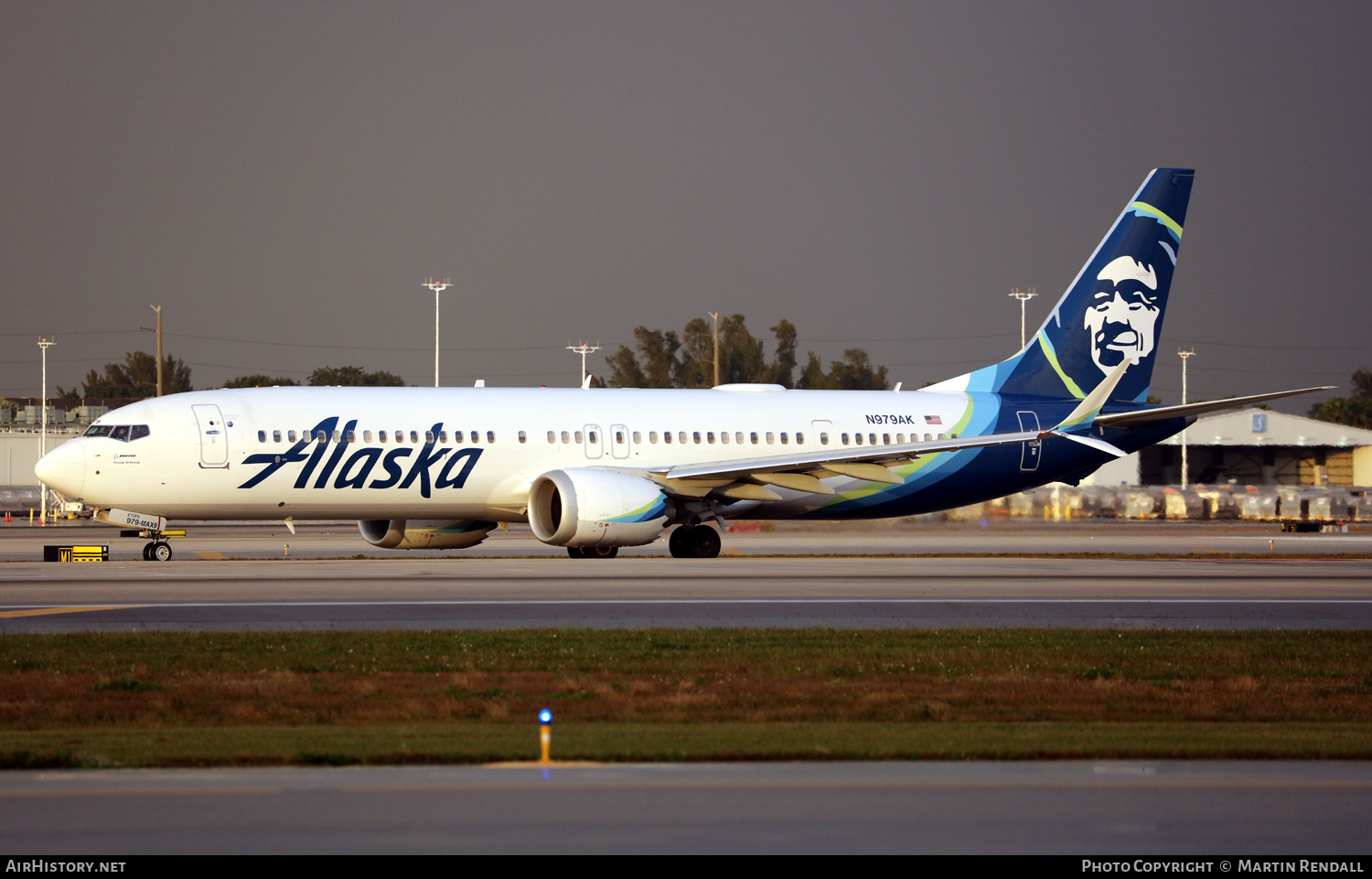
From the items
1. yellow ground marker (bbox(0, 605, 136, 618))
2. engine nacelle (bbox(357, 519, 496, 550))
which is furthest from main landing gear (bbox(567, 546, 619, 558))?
yellow ground marker (bbox(0, 605, 136, 618))

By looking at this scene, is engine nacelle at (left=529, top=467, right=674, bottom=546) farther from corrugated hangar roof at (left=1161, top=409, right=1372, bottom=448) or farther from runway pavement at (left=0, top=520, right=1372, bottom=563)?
corrugated hangar roof at (left=1161, top=409, right=1372, bottom=448)

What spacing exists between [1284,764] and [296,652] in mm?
10453

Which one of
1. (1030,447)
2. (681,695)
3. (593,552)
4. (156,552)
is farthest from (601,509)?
(681,695)

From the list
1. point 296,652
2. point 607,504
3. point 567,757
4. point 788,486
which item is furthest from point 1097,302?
point 567,757

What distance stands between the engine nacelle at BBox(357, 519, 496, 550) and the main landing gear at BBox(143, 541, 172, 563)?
15.1ft

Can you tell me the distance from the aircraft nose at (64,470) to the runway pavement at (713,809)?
76.4 ft

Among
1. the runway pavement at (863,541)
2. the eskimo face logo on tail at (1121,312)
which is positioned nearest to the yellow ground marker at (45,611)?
the runway pavement at (863,541)

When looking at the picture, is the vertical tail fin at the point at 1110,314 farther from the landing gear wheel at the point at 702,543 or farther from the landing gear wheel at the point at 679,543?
the landing gear wheel at the point at 679,543

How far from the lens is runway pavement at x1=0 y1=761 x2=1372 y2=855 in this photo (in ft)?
23.9

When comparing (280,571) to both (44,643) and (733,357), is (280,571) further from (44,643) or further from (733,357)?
(733,357)

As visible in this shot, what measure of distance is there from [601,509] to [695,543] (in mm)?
3984

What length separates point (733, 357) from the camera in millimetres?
136625

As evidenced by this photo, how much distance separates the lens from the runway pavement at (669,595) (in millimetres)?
19719

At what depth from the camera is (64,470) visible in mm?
30750
